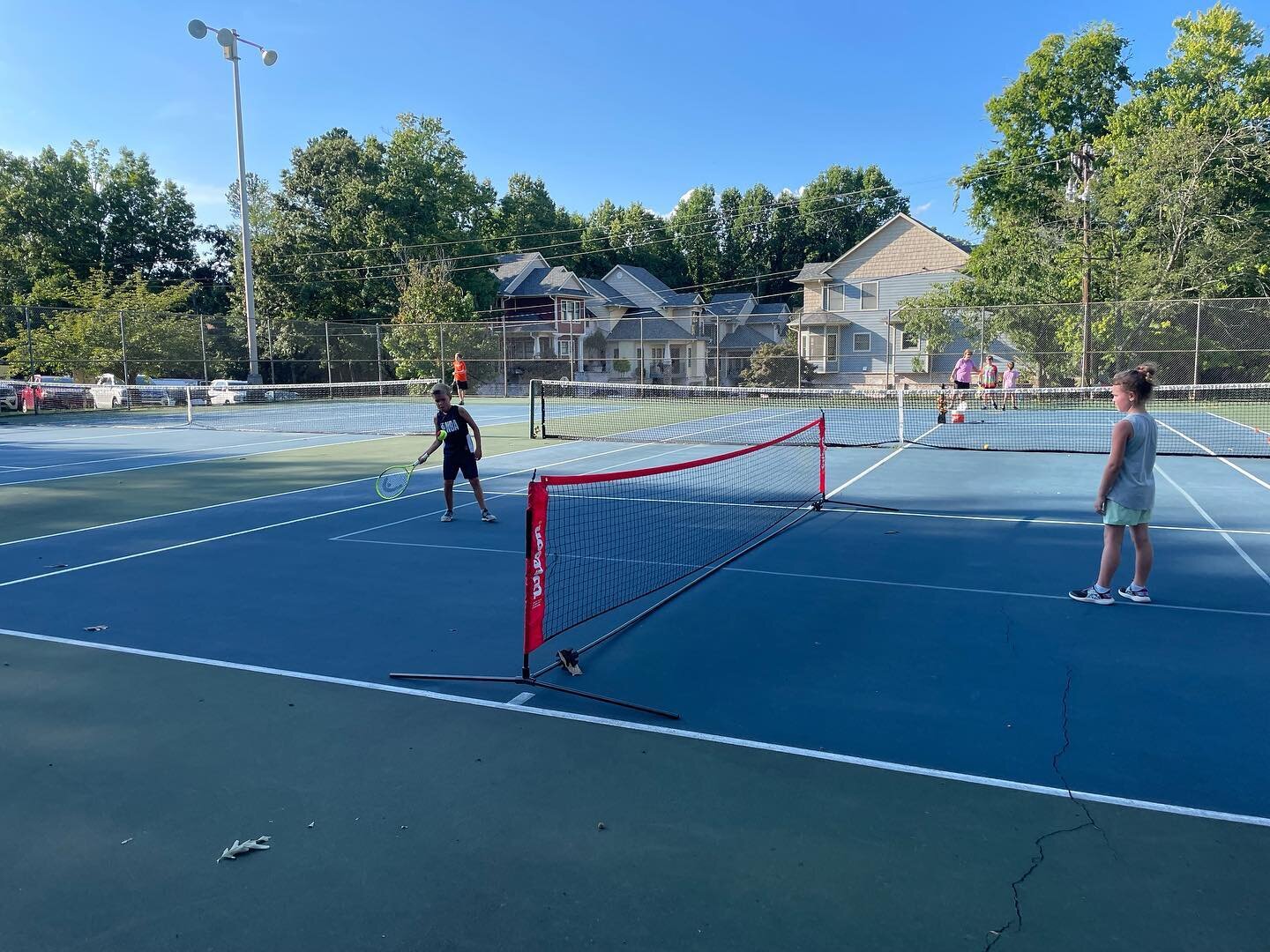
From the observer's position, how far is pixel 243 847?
12.0 ft

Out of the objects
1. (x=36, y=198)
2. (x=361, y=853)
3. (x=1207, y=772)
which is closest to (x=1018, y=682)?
(x=1207, y=772)

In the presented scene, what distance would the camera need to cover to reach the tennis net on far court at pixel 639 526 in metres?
6.30

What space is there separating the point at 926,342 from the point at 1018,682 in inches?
1534

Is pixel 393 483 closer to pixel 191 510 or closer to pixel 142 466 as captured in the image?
pixel 191 510

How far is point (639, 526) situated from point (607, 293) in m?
54.7

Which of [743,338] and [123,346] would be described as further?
[743,338]

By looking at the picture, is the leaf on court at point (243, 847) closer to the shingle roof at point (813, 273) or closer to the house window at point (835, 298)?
the shingle roof at point (813, 273)

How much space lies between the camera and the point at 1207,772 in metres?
4.23

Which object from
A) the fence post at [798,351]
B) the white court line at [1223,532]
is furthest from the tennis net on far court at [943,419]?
the white court line at [1223,532]

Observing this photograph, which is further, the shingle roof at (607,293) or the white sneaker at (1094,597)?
the shingle roof at (607,293)

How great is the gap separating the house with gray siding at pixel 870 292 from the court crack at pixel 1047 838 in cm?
4463

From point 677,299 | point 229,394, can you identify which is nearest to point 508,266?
point 677,299

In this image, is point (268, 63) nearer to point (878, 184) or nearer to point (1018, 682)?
point (1018, 682)

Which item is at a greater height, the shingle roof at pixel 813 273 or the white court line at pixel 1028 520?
the shingle roof at pixel 813 273
